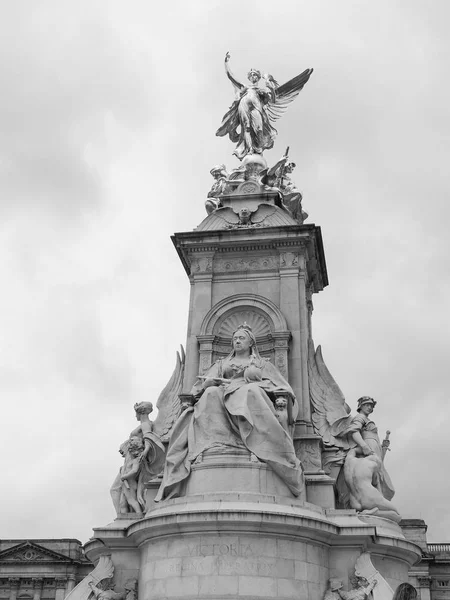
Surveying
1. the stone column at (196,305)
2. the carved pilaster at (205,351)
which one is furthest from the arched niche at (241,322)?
the stone column at (196,305)

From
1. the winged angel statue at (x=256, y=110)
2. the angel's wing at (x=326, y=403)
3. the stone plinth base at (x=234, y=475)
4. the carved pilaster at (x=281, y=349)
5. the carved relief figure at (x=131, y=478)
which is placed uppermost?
the winged angel statue at (x=256, y=110)

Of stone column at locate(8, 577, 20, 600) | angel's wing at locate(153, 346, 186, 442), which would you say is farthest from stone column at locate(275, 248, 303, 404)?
stone column at locate(8, 577, 20, 600)

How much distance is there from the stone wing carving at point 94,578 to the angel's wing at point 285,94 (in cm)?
1516

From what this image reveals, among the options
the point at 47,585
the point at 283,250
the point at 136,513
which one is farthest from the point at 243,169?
the point at 47,585

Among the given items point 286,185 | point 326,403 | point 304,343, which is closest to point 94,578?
point 326,403

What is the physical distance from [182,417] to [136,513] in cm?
276

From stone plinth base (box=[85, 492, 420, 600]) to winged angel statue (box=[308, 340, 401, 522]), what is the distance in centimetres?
109

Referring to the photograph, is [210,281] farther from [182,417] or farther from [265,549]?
→ [265,549]

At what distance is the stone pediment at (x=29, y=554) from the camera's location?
156 ft

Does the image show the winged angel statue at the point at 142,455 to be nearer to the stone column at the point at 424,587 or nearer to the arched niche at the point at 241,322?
the arched niche at the point at 241,322

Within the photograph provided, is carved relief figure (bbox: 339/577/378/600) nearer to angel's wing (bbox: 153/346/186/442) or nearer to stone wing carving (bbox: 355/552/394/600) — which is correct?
stone wing carving (bbox: 355/552/394/600)

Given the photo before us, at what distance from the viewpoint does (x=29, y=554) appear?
4831 cm

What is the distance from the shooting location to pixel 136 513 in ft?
62.5

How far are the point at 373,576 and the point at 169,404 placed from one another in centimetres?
751
